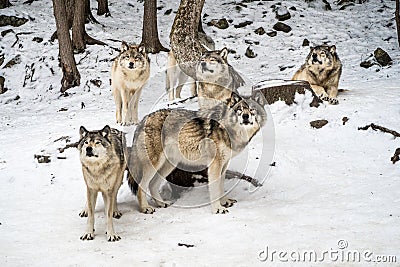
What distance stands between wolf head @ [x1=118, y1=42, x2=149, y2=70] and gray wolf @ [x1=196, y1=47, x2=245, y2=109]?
1.21 metres

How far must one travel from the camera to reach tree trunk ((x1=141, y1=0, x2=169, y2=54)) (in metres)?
13.2

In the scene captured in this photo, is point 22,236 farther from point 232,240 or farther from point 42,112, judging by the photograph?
point 42,112

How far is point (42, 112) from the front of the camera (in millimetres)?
10391

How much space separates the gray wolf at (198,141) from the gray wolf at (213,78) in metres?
1.51

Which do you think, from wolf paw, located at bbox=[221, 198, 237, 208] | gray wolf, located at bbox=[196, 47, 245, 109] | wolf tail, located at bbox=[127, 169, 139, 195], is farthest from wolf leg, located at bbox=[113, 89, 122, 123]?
wolf paw, located at bbox=[221, 198, 237, 208]

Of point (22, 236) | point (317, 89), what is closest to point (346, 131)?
point (317, 89)

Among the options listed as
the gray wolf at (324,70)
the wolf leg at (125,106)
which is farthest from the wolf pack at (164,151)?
the gray wolf at (324,70)

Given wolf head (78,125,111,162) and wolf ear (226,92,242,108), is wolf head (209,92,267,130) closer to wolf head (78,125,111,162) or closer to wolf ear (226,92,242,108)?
wolf ear (226,92,242,108)

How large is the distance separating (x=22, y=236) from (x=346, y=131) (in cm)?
465

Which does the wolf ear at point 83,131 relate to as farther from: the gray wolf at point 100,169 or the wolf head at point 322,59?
the wolf head at point 322,59

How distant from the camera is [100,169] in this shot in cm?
498

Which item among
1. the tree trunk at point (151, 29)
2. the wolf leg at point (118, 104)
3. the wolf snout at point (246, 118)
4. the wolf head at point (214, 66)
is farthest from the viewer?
the tree trunk at point (151, 29)

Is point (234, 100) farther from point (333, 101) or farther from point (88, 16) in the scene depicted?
point (88, 16)

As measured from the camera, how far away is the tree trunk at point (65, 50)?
1128 centimetres
